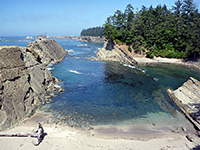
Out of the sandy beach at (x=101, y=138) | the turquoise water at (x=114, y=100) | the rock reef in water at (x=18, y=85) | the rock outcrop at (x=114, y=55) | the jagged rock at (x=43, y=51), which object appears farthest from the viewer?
the rock outcrop at (x=114, y=55)

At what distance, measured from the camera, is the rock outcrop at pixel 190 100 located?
27.3m

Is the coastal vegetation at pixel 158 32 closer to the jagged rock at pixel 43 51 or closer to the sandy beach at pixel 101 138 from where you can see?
the jagged rock at pixel 43 51

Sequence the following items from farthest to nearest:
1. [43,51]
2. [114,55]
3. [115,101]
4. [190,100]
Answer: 1. [114,55]
2. [43,51]
3. [115,101]
4. [190,100]

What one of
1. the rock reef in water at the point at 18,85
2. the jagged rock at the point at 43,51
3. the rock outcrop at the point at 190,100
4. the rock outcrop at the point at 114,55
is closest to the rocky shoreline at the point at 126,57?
the rock outcrop at the point at 114,55

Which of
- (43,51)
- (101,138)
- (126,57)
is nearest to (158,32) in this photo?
(126,57)

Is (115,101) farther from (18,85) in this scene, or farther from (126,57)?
(126,57)

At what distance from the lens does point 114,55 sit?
8169cm

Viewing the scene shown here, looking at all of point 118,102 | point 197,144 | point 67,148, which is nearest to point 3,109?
point 67,148

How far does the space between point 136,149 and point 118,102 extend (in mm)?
14106

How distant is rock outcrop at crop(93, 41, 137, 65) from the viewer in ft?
250

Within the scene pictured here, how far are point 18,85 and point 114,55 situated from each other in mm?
60456

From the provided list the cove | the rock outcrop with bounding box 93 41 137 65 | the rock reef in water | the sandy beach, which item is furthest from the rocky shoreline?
the sandy beach

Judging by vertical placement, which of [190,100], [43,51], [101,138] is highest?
[43,51]

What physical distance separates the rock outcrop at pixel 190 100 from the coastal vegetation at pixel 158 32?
46.9m
